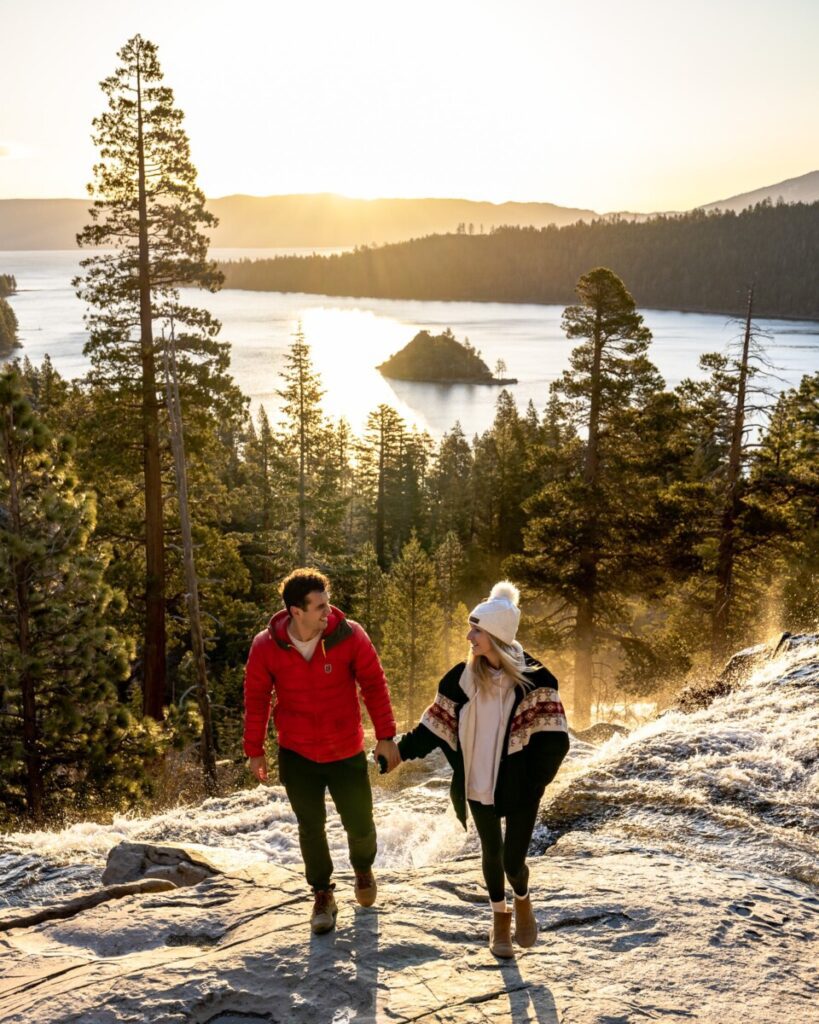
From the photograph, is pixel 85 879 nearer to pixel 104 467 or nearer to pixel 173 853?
pixel 173 853

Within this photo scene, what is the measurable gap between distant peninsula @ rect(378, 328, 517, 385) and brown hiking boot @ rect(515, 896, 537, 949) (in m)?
139

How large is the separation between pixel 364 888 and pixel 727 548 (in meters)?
18.7

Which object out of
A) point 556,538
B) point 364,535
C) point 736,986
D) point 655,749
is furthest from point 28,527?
point 364,535

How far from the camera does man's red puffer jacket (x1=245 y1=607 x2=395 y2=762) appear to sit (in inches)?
175

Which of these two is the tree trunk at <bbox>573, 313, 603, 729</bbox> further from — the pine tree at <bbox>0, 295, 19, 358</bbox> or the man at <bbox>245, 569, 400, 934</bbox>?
the pine tree at <bbox>0, 295, 19, 358</bbox>

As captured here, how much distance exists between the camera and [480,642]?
156 inches

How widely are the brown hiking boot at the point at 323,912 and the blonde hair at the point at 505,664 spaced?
164 centimetres

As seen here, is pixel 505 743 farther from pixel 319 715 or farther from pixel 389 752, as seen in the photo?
pixel 319 715

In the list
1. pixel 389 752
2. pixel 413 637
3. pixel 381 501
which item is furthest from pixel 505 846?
pixel 381 501

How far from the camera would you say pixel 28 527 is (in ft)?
38.9

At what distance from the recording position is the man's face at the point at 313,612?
4.26m

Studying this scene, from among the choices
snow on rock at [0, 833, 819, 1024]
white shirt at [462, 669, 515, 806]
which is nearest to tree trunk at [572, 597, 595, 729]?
snow on rock at [0, 833, 819, 1024]

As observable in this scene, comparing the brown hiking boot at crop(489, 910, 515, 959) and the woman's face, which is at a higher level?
the woman's face

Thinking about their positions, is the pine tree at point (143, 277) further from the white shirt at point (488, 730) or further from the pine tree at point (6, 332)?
the pine tree at point (6, 332)
